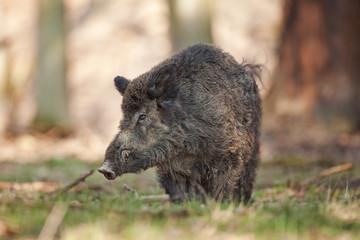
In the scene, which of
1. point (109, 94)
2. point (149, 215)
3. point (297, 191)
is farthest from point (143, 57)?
point (149, 215)

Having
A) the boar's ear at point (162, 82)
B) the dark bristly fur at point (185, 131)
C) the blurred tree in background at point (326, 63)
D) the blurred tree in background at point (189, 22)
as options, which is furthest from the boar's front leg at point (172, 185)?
the blurred tree in background at point (326, 63)

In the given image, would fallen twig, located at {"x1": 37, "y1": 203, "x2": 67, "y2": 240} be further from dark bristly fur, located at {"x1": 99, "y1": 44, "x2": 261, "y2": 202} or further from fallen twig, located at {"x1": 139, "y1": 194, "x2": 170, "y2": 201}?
fallen twig, located at {"x1": 139, "y1": 194, "x2": 170, "y2": 201}

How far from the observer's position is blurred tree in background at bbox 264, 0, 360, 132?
15.5 metres

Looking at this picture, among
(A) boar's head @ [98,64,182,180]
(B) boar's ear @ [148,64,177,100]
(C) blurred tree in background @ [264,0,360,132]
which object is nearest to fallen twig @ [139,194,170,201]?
(A) boar's head @ [98,64,182,180]

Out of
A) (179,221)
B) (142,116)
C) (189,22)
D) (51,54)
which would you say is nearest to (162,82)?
(142,116)

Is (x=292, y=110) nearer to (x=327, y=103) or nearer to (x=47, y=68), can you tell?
(x=327, y=103)

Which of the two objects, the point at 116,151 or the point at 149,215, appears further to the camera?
the point at 116,151

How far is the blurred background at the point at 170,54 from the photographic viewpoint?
14430 millimetres

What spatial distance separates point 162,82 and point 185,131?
56cm

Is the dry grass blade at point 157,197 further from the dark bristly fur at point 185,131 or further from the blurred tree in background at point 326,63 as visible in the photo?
the blurred tree in background at point 326,63

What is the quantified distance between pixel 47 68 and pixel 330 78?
7.79 meters

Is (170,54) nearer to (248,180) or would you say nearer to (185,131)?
(248,180)

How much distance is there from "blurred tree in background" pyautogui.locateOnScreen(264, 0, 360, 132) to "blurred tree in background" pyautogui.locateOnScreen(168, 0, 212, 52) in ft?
10.1

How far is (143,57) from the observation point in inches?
925
